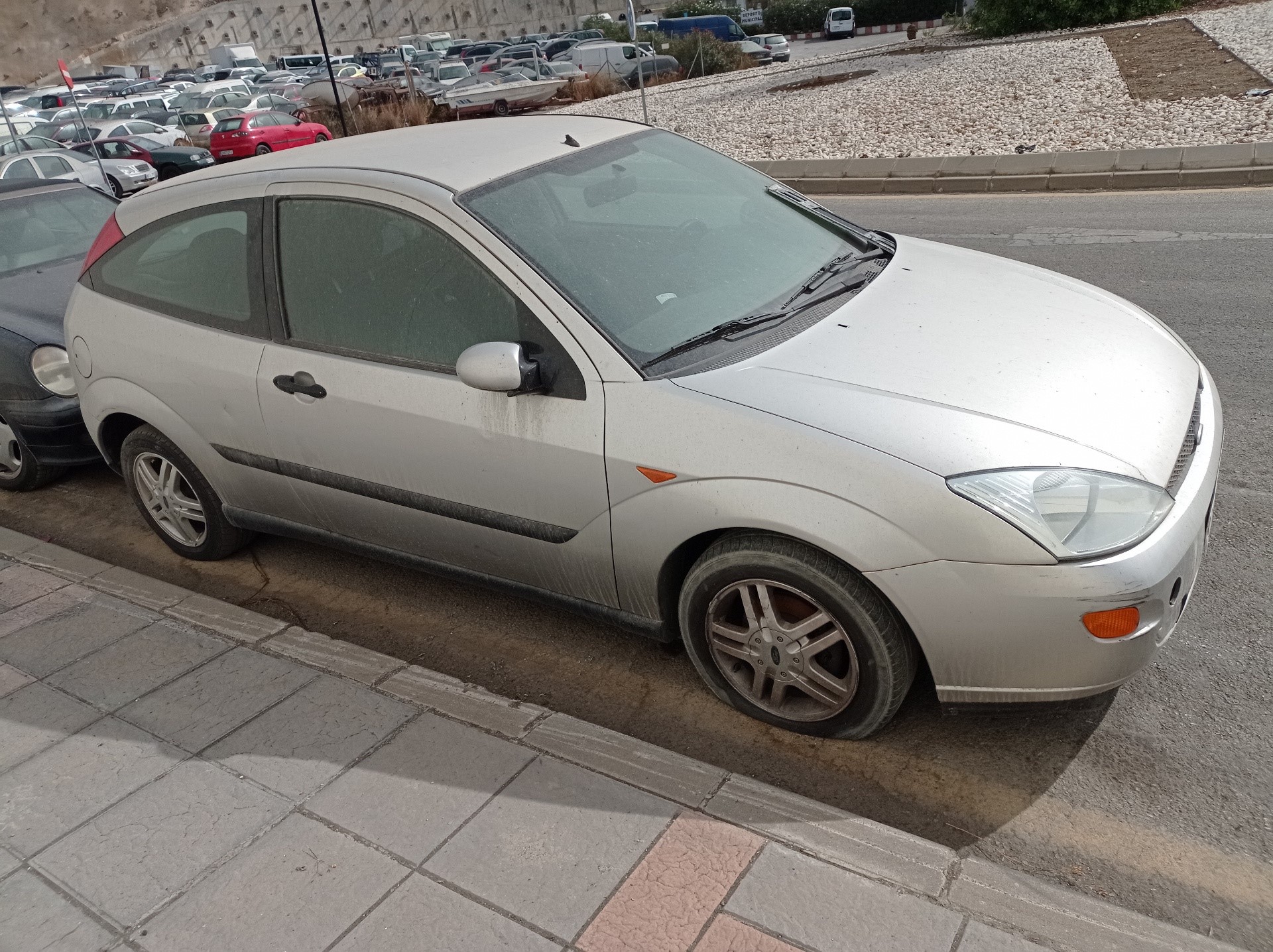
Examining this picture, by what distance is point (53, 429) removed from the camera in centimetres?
526

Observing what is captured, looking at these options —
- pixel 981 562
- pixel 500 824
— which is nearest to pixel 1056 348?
pixel 981 562

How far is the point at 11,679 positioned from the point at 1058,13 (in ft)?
83.1

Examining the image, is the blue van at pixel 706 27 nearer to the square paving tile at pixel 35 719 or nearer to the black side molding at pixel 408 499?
the black side molding at pixel 408 499

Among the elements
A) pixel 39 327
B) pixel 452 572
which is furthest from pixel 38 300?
pixel 452 572

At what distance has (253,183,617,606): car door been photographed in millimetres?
3076

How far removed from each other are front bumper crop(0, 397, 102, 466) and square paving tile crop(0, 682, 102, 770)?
2.00 m

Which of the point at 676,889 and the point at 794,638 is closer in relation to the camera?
the point at 676,889

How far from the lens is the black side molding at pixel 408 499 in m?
3.21

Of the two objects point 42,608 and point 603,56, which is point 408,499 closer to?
point 42,608

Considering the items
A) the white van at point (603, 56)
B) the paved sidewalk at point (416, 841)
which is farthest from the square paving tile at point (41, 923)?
the white van at point (603, 56)

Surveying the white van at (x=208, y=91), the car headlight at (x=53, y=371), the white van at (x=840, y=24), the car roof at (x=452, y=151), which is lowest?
the white van at (x=840, y=24)

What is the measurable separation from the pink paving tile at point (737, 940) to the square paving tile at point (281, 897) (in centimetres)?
81

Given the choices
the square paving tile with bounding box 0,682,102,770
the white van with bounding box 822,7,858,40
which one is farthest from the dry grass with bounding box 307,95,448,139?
the white van with bounding box 822,7,858,40

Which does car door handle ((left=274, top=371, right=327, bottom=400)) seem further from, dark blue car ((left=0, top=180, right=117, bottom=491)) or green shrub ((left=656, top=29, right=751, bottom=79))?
green shrub ((left=656, top=29, right=751, bottom=79))
